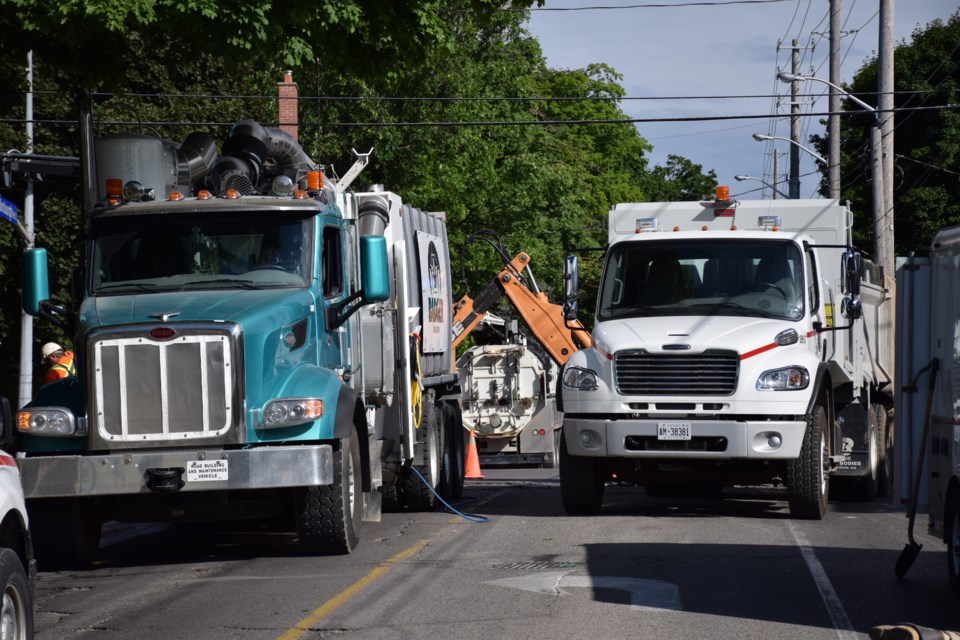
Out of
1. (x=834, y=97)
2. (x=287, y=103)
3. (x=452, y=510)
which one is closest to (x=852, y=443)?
(x=452, y=510)

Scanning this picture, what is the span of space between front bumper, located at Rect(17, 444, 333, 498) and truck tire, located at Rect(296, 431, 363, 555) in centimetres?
55

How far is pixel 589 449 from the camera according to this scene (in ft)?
45.9

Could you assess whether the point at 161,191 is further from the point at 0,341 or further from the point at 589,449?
the point at 0,341

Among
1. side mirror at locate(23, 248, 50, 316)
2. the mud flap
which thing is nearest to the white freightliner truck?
the mud flap

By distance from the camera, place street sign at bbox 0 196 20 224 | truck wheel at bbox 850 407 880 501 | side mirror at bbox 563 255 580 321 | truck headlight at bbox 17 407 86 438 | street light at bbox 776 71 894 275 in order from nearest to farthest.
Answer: truck headlight at bbox 17 407 86 438, side mirror at bbox 563 255 580 321, street sign at bbox 0 196 20 224, truck wheel at bbox 850 407 880 501, street light at bbox 776 71 894 275

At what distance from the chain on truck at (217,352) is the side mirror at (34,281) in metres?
0.02

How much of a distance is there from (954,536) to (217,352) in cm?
526

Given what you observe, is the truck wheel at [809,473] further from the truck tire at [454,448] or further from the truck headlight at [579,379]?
the truck tire at [454,448]

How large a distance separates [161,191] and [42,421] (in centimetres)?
260

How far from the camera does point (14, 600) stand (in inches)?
253

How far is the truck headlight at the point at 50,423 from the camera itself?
10656 mm

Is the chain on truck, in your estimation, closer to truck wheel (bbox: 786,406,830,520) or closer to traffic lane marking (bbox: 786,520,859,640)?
traffic lane marking (bbox: 786,520,859,640)

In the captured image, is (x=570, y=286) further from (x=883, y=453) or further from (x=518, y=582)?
(x=883, y=453)

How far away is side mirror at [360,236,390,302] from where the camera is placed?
11531 millimetres
